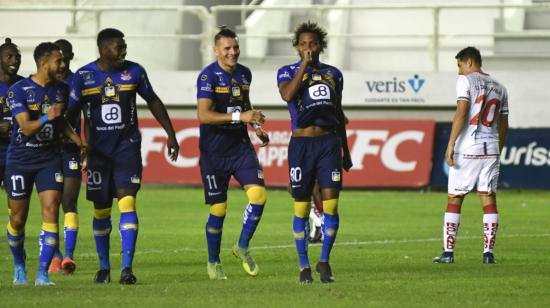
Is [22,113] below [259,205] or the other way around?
the other way around

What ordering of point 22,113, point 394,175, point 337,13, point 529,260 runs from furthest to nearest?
point 337,13, point 394,175, point 529,260, point 22,113

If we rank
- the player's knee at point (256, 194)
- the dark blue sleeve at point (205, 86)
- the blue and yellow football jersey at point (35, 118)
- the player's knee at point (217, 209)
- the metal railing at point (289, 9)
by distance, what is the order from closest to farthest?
the blue and yellow football jersey at point (35, 118) → the dark blue sleeve at point (205, 86) → the player's knee at point (256, 194) → the player's knee at point (217, 209) → the metal railing at point (289, 9)

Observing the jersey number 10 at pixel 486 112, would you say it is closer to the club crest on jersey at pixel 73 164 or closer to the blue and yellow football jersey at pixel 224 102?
the blue and yellow football jersey at pixel 224 102

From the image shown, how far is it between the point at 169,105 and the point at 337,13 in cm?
540

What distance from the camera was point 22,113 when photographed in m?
12.3

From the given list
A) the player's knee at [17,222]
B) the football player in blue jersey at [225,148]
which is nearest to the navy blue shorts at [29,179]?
the player's knee at [17,222]

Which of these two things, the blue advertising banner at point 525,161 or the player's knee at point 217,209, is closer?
the player's knee at point 217,209

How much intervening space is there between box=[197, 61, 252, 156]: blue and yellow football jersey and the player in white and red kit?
264 centimetres

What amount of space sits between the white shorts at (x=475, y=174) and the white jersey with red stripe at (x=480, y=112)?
67 mm

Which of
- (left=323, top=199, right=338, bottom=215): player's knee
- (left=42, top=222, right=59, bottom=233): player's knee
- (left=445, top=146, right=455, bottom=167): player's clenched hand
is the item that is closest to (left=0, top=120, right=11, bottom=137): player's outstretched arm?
(left=42, top=222, right=59, bottom=233): player's knee

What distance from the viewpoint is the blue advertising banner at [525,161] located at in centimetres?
2908

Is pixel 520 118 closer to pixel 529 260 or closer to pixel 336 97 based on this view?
pixel 529 260

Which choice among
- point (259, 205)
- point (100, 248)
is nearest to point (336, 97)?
point (259, 205)

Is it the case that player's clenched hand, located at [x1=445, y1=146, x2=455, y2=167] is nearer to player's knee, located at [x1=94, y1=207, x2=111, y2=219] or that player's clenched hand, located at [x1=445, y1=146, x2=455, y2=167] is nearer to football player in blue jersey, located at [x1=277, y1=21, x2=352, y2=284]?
football player in blue jersey, located at [x1=277, y1=21, x2=352, y2=284]
